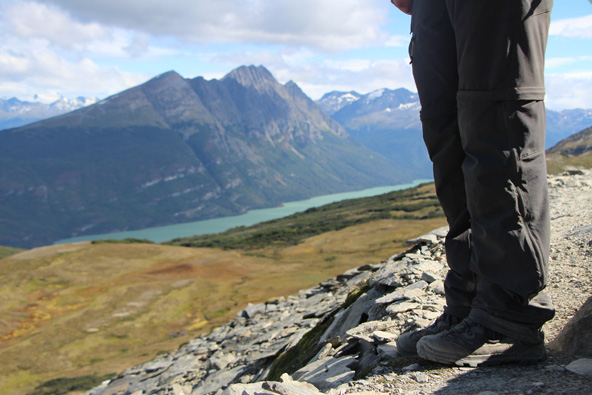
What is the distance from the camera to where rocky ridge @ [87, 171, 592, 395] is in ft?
10.9

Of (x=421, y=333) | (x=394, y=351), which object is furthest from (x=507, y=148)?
(x=394, y=351)

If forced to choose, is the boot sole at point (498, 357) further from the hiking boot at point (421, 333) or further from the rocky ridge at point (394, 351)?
the hiking boot at point (421, 333)

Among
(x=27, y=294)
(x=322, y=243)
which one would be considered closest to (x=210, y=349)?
(x=27, y=294)

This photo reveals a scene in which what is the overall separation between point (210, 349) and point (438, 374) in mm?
11830

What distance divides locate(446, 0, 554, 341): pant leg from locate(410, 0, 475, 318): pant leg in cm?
31

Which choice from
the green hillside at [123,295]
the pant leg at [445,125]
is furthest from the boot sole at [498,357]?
the green hillside at [123,295]

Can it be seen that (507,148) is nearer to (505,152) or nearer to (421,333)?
(505,152)

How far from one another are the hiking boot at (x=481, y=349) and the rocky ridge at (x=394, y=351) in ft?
0.22

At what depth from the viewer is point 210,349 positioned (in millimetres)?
14312

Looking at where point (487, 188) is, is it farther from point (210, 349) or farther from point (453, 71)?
point (210, 349)

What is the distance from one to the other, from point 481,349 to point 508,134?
1576 mm

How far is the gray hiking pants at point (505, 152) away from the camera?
3.21m

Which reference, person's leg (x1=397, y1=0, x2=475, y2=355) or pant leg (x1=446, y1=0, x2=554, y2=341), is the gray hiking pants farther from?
person's leg (x1=397, y1=0, x2=475, y2=355)

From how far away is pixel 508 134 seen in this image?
10.6 feet
